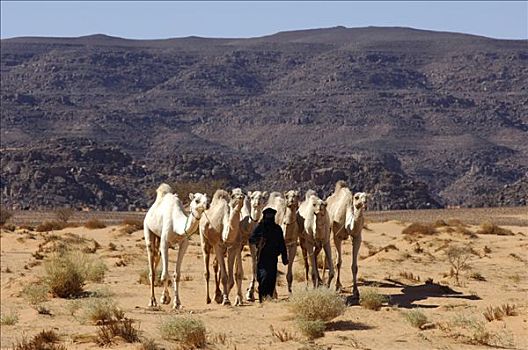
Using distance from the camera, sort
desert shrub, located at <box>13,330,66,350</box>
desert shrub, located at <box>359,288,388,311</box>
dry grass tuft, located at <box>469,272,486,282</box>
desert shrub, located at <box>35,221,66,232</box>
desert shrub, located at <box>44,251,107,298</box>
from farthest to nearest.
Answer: desert shrub, located at <box>35,221,66,232</box>
dry grass tuft, located at <box>469,272,486,282</box>
desert shrub, located at <box>44,251,107,298</box>
desert shrub, located at <box>359,288,388,311</box>
desert shrub, located at <box>13,330,66,350</box>

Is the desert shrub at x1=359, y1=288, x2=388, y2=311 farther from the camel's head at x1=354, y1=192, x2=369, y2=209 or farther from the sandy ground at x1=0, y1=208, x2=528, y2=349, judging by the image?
the camel's head at x1=354, y1=192, x2=369, y2=209

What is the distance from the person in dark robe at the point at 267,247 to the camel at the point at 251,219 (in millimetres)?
204

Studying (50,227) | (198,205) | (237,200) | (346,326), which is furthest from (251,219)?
(50,227)

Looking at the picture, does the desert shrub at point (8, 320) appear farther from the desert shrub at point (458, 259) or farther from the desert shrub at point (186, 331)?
the desert shrub at point (458, 259)

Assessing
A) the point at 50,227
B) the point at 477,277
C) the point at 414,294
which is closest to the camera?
the point at 414,294

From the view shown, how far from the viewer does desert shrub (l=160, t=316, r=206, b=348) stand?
14.0 metres

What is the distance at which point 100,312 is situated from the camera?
16.4 m

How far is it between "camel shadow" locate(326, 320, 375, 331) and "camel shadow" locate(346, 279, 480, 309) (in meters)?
1.96

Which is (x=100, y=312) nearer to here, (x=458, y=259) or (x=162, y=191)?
(x=162, y=191)

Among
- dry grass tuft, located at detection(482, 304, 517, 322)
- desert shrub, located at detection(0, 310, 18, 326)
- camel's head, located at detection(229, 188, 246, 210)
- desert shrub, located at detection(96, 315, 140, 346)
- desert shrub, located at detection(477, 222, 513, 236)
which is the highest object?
camel's head, located at detection(229, 188, 246, 210)

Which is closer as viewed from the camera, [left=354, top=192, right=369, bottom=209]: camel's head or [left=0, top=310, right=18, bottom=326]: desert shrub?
[left=0, top=310, right=18, bottom=326]: desert shrub

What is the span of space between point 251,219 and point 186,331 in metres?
5.02

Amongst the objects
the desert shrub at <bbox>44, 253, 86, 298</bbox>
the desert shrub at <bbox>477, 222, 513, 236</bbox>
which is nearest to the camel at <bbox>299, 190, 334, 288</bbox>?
the desert shrub at <bbox>44, 253, 86, 298</bbox>

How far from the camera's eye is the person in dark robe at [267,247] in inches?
722
